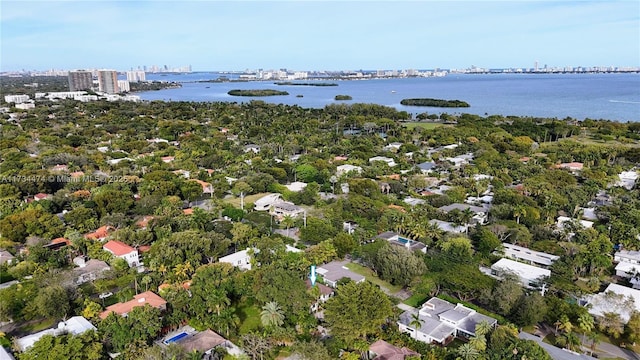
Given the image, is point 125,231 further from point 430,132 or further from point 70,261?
point 430,132

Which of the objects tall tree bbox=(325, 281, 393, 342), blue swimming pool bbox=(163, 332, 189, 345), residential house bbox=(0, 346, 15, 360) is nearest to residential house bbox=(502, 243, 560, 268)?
tall tree bbox=(325, 281, 393, 342)

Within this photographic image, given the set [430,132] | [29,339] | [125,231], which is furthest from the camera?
[430,132]

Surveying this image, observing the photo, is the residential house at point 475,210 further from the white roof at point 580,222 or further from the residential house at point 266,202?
the residential house at point 266,202

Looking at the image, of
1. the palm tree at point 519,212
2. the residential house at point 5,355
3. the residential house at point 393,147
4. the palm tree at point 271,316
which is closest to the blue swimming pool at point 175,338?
the palm tree at point 271,316

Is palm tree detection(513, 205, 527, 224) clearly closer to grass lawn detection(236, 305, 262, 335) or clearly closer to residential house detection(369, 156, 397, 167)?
residential house detection(369, 156, 397, 167)

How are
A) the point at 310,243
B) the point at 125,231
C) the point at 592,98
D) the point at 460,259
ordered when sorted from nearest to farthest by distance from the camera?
the point at 460,259 < the point at 125,231 < the point at 310,243 < the point at 592,98

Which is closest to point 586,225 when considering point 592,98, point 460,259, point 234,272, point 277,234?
point 460,259
